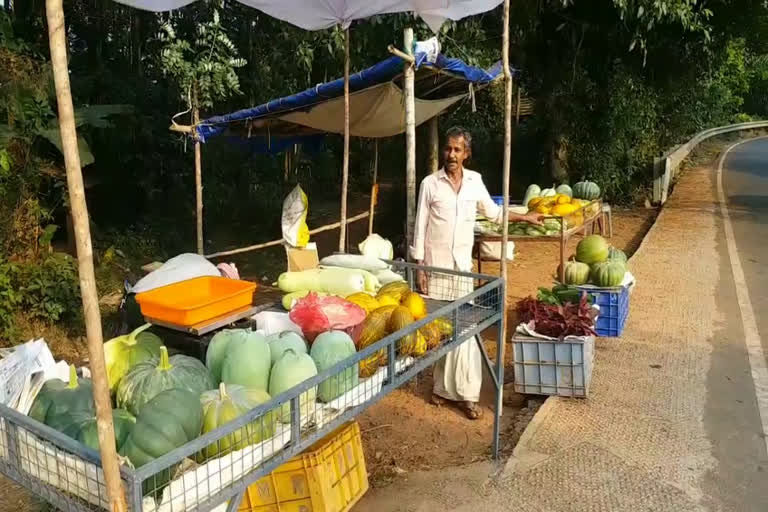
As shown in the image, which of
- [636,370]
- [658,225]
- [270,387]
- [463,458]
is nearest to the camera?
[270,387]

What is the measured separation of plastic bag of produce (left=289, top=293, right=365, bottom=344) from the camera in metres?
2.83

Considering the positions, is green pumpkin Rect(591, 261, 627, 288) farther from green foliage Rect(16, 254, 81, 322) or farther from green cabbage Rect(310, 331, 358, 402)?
green foliage Rect(16, 254, 81, 322)

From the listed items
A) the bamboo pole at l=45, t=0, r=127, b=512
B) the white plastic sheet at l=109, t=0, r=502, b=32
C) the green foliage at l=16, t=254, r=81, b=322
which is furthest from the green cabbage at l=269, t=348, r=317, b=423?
the green foliage at l=16, t=254, r=81, b=322

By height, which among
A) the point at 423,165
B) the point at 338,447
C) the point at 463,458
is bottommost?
the point at 463,458

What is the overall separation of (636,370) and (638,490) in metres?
1.83

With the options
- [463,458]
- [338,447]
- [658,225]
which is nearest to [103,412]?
[338,447]

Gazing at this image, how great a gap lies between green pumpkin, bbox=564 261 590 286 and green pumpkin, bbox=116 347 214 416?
14.3 ft

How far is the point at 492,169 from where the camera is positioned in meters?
15.7

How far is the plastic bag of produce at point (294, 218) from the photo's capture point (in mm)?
6195

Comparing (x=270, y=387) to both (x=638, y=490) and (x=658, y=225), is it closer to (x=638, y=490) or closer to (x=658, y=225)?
(x=638, y=490)

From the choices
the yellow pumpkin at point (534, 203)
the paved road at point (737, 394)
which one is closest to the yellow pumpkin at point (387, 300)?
the paved road at point (737, 394)

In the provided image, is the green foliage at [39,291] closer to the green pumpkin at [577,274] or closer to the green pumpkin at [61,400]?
the green pumpkin at [61,400]

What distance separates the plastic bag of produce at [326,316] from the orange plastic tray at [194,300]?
1.17ft

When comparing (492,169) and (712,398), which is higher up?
(492,169)
